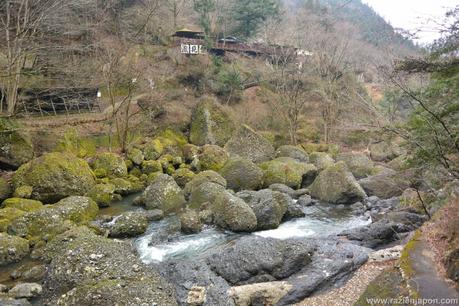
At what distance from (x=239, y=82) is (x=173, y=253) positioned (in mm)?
24925

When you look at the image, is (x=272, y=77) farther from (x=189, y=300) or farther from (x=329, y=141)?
(x=189, y=300)

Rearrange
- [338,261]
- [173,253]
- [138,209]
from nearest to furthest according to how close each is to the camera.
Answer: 1. [338,261]
2. [173,253]
3. [138,209]

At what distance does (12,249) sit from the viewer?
988 centimetres

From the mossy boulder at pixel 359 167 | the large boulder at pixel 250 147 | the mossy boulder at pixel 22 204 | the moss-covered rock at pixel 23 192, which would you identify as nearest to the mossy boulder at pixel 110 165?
the moss-covered rock at pixel 23 192

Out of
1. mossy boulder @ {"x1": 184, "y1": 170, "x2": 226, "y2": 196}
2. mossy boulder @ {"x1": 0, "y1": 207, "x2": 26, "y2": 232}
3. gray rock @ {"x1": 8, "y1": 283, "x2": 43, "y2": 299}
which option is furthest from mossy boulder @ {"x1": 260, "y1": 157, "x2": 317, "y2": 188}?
gray rock @ {"x1": 8, "y1": 283, "x2": 43, "y2": 299}

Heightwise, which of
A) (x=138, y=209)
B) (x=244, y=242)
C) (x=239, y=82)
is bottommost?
(x=138, y=209)

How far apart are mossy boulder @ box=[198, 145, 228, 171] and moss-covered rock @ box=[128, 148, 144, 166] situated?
3285 millimetres

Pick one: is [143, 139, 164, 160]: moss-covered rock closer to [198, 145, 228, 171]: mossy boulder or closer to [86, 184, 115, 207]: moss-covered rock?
[198, 145, 228, 171]: mossy boulder

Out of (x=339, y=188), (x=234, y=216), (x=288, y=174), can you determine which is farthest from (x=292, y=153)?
(x=234, y=216)

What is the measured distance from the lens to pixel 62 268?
7730mm

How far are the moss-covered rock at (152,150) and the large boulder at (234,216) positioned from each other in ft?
32.1

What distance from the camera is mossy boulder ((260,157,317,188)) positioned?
1814 cm

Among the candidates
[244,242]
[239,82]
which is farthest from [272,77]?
[244,242]

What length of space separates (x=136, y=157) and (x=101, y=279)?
42.7ft
